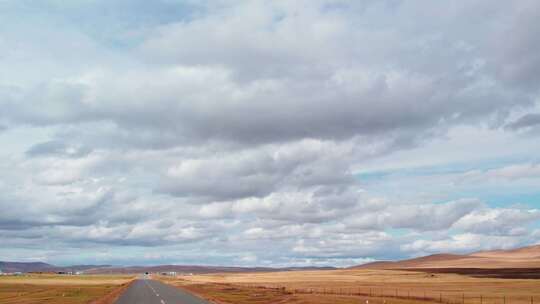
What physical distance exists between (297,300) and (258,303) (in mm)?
4507

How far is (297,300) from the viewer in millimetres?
68250

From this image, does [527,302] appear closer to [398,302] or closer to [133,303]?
[398,302]

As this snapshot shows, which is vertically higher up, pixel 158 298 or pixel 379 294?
pixel 158 298

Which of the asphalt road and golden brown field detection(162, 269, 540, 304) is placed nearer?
the asphalt road

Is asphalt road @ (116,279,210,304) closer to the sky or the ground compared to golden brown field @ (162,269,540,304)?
closer to the sky

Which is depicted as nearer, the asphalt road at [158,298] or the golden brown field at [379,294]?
the asphalt road at [158,298]

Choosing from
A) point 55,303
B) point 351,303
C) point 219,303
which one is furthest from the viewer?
point 55,303

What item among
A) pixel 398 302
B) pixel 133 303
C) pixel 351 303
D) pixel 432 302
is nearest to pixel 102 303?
pixel 133 303

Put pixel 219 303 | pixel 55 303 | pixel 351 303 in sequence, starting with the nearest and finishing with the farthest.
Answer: pixel 219 303
pixel 351 303
pixel 55 303

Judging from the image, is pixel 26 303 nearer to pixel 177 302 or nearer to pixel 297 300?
pixel 177 302

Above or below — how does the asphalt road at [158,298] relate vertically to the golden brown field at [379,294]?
above

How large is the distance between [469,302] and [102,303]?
39.6 m

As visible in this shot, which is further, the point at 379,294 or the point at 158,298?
the point at 379,294

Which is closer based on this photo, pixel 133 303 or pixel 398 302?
pixel 133 303
